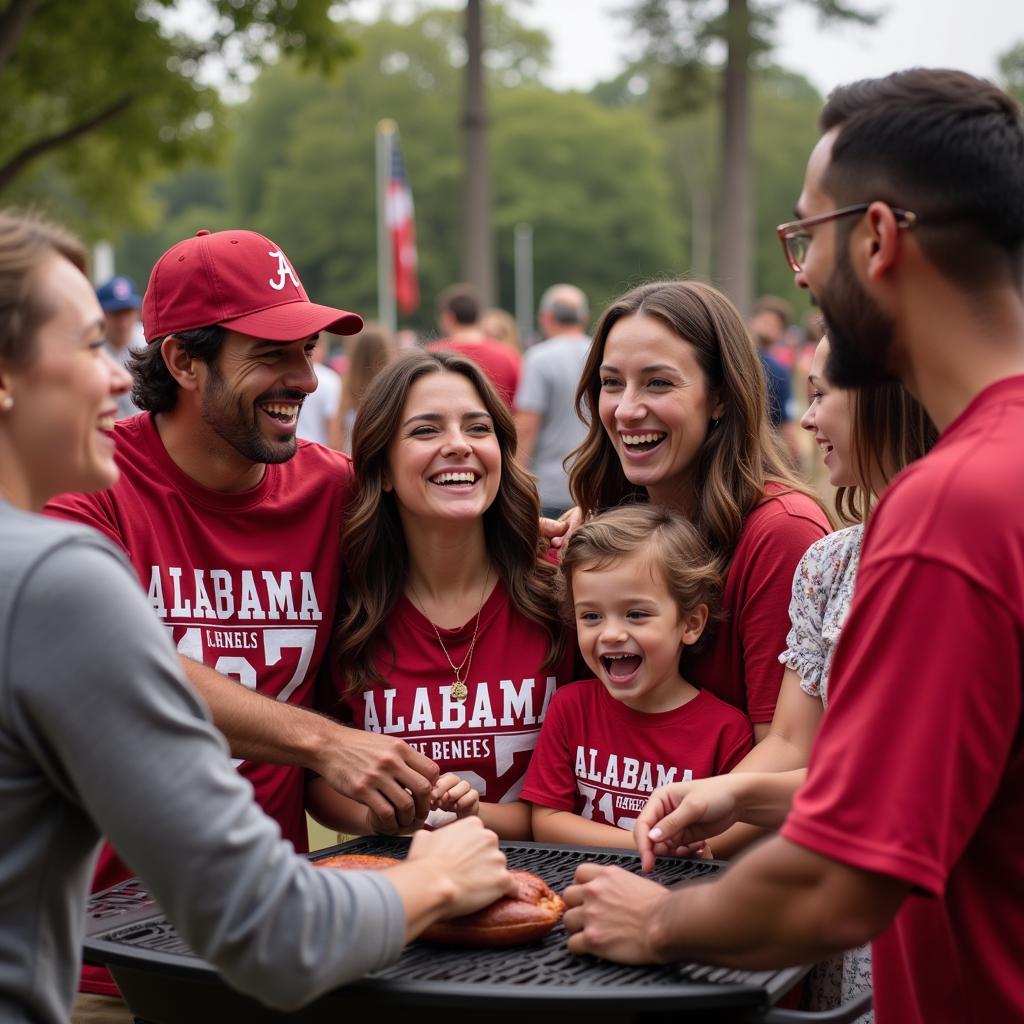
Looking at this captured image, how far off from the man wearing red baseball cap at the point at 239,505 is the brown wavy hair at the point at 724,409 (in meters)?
0.89

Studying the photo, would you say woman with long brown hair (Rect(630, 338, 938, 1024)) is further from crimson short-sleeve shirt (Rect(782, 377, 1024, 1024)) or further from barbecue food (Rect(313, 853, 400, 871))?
crimson short-sleeve shirt (Rect(782, 377, 1024, 1024))

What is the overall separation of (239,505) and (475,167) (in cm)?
1409

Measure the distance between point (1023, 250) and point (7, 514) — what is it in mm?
1373

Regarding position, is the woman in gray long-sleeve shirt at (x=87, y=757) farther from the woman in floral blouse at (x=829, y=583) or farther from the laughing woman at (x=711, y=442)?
the laughing woman at (x=711, y=442)

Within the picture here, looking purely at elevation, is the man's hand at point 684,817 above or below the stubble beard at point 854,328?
below

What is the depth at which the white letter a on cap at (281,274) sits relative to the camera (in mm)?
3645

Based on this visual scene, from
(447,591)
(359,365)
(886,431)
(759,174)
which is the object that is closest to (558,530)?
(447,591)

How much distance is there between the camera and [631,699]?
3.22 meters

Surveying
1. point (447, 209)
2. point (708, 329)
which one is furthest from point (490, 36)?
point (708, 329)

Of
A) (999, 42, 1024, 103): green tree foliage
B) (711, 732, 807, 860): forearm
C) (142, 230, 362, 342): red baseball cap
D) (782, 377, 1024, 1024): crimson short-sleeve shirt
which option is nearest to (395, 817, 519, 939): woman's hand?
(782, 377, 1024, 1024): crimson short-sleeve shirt

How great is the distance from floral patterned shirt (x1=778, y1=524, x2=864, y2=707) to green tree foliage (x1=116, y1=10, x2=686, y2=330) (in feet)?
195

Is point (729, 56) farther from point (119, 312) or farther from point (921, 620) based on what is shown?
point (921, 620)

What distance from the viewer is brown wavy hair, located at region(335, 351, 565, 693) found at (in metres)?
3.48

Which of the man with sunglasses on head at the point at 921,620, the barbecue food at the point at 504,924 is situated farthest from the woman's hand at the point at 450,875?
the man with sunglasses on head at the point at 921,620
